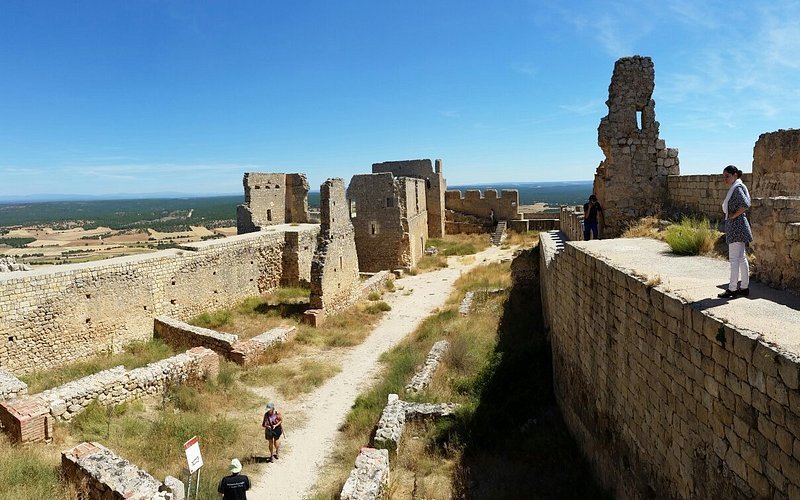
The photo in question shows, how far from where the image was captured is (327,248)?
49.6 feet

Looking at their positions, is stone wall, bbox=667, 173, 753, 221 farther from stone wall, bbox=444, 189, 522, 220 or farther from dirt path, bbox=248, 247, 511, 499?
stone wall, bbox=444, 189, 522, 220

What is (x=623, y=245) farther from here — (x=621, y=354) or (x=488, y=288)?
(x=488, y=288)

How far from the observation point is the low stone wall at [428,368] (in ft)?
30.2

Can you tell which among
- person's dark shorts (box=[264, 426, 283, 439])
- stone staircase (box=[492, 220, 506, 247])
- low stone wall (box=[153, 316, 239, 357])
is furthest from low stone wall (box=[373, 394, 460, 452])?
stone staircase (box=[492, 220, 506, 247])

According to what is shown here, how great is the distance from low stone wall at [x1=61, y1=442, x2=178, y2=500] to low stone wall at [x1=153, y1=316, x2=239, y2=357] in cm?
507

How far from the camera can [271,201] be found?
70.0 feet

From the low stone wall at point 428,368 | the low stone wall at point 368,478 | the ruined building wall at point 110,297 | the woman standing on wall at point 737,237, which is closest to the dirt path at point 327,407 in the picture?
the low stone wall at point 368,478

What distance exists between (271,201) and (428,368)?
13794 millimetres

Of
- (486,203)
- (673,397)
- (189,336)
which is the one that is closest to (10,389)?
(189,336)

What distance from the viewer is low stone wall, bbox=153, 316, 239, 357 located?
11.2 m

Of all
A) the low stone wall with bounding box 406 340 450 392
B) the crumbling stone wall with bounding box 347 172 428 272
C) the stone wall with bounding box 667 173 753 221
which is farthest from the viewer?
the crumbling stone wall with bounding box 347 172 428 272

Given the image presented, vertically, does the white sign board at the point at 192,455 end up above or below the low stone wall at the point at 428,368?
above

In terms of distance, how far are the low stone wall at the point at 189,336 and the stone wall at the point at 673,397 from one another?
7.75 meters

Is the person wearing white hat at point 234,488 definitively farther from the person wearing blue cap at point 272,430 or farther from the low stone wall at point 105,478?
the person wearing blue cap at point 272,430
